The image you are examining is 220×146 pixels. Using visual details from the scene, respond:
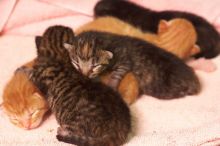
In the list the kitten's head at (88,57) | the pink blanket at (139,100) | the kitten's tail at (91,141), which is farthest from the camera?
the kitten's head at (88,57)

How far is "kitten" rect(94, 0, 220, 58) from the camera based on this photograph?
2.22 m

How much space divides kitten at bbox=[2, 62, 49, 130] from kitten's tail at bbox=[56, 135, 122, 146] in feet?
0.51

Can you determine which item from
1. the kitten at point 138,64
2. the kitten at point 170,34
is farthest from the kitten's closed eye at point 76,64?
the kitten at point 170,34

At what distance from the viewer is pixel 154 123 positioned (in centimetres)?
182

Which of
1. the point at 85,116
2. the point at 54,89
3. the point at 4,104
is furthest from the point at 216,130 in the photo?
the point at 4,104

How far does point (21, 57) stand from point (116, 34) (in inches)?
19.4

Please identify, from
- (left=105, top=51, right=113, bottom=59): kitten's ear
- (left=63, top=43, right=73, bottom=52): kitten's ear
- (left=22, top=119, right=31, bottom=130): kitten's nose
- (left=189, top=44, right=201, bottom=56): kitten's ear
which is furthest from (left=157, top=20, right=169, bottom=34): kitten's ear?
(left=22, top=119, right=31, bottom=130): kitten's nose

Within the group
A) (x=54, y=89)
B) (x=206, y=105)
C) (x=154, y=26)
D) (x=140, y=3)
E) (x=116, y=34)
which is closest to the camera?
(x=54, y=89)

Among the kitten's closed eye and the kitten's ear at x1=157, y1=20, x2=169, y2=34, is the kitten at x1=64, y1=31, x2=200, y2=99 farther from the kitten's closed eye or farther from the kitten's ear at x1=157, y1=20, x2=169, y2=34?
the kitten's ear at x1=157, y1=20, x2=169, y2=34

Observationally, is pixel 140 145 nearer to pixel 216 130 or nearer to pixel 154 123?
pixel 154 123

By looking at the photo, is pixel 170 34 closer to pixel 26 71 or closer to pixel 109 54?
pixel 109 54

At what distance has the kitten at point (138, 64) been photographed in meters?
1.85

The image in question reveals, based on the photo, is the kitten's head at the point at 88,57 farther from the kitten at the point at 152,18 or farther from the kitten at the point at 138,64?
the kitten at the point at 152,18

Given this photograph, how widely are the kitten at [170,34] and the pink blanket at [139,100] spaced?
5.4 inches
